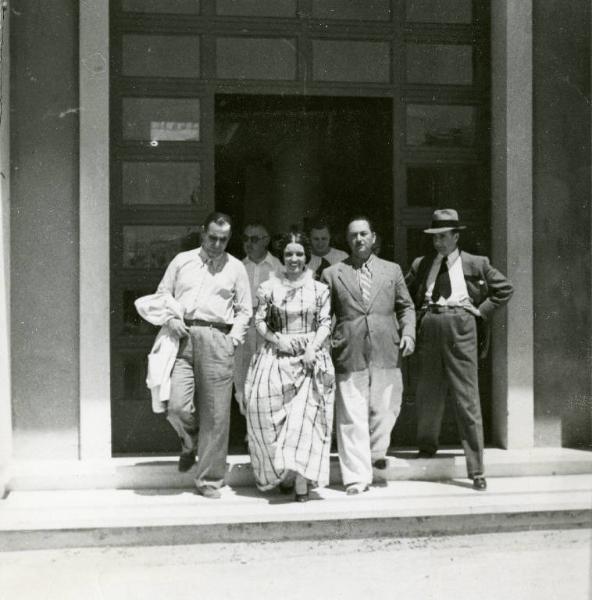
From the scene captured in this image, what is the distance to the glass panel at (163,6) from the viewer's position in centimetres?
755

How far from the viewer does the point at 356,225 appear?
265 inches

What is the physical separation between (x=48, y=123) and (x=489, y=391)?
4199mm

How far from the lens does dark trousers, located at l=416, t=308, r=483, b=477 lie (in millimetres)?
6816

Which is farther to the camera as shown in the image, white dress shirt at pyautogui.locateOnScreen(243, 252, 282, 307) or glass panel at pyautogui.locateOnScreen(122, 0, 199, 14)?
glass panel at pyautogui.locateOnScreen(122, 0, 199, 14)

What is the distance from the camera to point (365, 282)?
6.77 meters

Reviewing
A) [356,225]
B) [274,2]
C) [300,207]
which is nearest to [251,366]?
[356,225]

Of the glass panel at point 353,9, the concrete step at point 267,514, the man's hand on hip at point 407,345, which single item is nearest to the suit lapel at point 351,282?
the man's hand on hip at point 407,345

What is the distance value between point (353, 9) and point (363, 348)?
3.02 m

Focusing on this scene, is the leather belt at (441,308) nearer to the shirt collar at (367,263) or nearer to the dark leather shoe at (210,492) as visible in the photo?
the shirt collar at (367,263)

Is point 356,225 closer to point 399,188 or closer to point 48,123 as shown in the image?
point 399,188

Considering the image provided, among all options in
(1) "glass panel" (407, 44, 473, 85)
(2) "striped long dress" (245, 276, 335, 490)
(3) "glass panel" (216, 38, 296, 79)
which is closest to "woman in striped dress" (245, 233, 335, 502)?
(2) "striped long dress" (245, 276, 335, 490)

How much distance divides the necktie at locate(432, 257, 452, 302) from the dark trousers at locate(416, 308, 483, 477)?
131mm

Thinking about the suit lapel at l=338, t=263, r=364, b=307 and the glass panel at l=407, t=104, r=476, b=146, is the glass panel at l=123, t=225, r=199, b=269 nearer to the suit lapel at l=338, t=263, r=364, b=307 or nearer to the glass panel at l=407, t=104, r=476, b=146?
the suit lapel at l=338, t=263, r=364, b=307

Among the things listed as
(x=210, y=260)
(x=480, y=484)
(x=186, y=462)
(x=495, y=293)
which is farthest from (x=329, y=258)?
(x=480, y=484)
